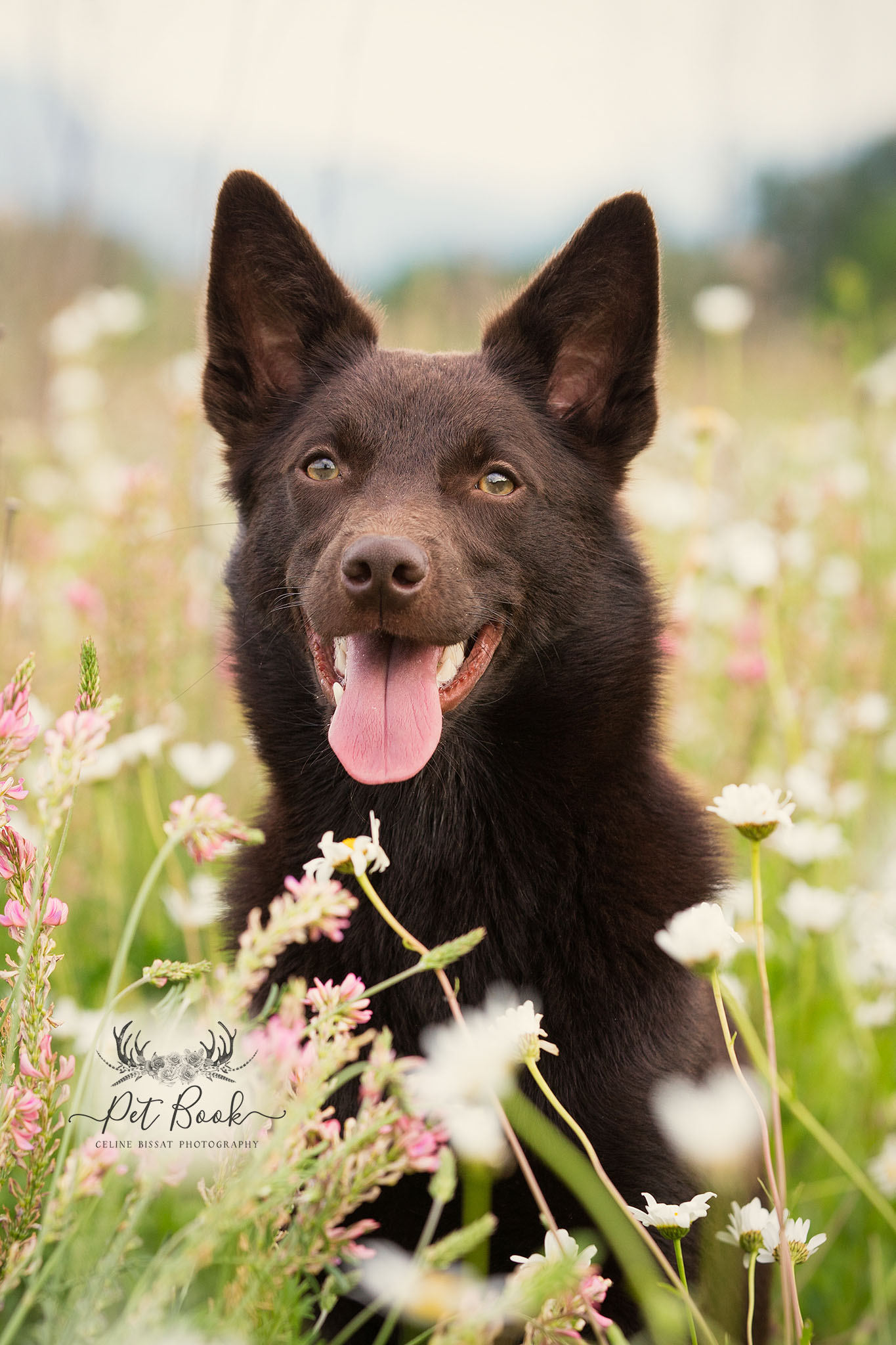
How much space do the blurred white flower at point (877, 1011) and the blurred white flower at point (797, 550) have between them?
120 cm

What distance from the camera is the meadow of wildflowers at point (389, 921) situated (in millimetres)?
1114

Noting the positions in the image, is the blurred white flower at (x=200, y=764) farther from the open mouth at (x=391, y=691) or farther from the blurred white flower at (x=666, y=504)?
the blurred white flower at (x=666, y=504)

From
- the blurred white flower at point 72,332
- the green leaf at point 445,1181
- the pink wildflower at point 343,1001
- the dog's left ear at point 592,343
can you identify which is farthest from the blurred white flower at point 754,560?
the blurred white flower at point 72,332

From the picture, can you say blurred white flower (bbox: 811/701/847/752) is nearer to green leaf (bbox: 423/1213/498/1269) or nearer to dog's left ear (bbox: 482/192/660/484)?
dog's left ear (bbox: 482/192/660/484)

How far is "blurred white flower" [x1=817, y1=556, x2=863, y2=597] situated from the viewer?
418cm

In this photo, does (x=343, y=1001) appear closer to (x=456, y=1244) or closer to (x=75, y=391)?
(x=456, y=1244)

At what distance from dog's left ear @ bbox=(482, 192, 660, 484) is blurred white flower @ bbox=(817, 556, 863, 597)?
1.93 meters

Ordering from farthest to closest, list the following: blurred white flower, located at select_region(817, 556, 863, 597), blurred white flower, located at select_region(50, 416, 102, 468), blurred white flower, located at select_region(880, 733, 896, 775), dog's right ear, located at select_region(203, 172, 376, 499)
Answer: blurred white flower, located at select_region(50, 416, 102, 468), blurred white flower, located at select_region(817, 556, 863, 597), blurred white flower, located at select_region(880, 733, 896, 775), dog's right ear, located at select_region(203, 172, 376, 499)

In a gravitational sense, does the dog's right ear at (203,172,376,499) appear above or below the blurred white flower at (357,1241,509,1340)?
above

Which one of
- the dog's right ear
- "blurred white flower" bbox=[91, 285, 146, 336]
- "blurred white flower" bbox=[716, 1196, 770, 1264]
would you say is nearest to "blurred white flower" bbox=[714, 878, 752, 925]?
"blurred white flower" bbox=[716, 1196, 770, 1264]

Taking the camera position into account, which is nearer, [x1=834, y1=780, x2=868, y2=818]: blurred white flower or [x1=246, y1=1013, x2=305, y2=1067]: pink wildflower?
[x1=246, y1=1013, x2=305, y2=1067]: pink wildflower

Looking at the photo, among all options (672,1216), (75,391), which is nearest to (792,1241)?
(672,1216)

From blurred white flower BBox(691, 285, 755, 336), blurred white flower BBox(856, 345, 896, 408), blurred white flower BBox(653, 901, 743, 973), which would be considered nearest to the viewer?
blurred white flower BBox(653, 901, 743, 973)

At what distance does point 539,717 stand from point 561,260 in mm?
958
